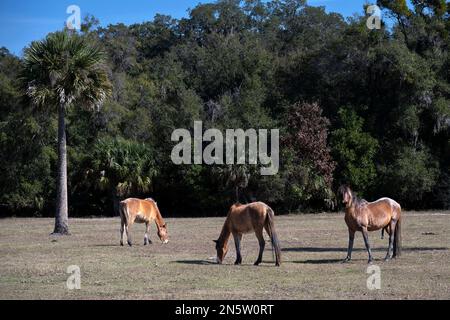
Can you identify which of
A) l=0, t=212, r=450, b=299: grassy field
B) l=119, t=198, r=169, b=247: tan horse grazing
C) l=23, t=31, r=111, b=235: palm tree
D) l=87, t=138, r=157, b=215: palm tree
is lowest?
l=0, t=212, r=450, b=299: grassy field

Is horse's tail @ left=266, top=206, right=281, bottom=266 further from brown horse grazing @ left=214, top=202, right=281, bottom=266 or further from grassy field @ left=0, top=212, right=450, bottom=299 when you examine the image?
grassy field @ left=0, top=212, right=450, bottom=299

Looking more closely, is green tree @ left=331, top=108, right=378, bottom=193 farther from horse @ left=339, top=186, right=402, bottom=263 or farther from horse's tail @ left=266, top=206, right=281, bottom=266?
horse's tail @ left=266, top=206, right=281, bottom=266

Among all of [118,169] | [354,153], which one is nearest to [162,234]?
[118,169]

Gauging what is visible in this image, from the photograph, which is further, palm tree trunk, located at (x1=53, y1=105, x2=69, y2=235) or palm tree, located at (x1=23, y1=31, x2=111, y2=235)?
palm tree trunk, located at (x1=53, y1=105, x2=69, y2=235)

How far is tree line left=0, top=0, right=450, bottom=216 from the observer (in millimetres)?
44156

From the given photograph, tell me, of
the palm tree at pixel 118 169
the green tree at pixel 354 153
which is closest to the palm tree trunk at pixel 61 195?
the palm tree at pixel 118 169

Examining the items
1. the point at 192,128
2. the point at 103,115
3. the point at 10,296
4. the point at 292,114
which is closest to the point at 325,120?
the point at 292,114

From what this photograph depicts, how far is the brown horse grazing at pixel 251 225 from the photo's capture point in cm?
1655

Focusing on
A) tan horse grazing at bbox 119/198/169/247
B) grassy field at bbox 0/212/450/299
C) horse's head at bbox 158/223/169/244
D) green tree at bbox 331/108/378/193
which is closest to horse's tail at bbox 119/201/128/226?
tan horse grazing at bbox 119/198/169/247

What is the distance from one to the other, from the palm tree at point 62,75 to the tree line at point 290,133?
44.3 feet

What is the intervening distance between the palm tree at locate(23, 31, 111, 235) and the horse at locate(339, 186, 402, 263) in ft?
45.2

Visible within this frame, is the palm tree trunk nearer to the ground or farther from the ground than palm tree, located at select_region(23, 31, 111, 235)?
nearer to the ground

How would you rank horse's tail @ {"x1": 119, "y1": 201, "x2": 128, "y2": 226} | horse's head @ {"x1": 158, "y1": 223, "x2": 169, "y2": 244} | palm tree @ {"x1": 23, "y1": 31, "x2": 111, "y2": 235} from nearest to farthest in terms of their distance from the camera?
horse's tail @ {"x1": 119, "y1": 201, "x2": 128, "y2": 226}
horse's head @ {"x1": 158, "y1": 223, "x2": 169, "y2": 244}
palm tree @ {"x1": 23, "y1": 31, "x2": 111, "y2": 235}

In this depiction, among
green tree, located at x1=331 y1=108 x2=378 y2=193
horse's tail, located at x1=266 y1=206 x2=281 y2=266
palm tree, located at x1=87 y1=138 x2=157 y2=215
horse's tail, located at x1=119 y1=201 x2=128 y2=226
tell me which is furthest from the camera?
green tree, located at x1=331 y1=108 x2=378 y2=193
